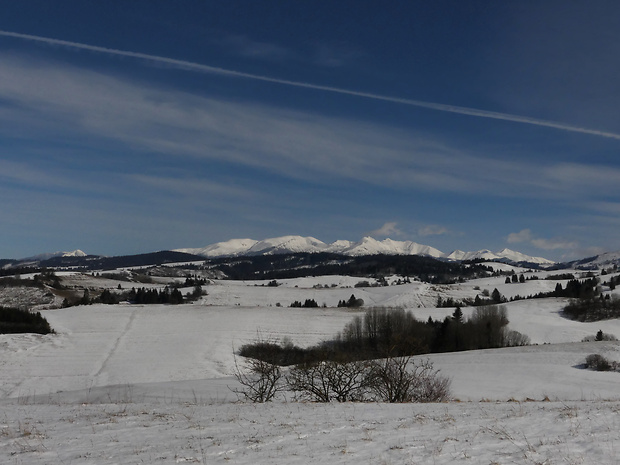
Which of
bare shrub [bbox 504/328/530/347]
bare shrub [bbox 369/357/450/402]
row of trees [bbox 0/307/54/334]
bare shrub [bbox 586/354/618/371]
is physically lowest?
bare shrub [bbox 504/328/530/347]

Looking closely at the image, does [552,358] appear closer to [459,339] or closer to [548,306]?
[459,339]

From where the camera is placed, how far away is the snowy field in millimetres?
10273

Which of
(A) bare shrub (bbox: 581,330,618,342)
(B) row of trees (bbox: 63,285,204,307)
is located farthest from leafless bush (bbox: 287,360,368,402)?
(B) row of trees (bbox: 63,285,204,307)

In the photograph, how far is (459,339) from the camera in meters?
94.2

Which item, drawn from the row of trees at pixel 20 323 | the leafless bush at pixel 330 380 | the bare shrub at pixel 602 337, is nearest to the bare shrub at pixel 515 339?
the bare shrub at pixel 602 337

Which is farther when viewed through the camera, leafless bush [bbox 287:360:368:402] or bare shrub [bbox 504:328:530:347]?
bare shrub [bbox 504:328:530:347]

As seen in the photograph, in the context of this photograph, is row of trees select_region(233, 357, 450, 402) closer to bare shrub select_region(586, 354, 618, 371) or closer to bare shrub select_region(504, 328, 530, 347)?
Answer: bare shrub select_region(586, 354, 618, 371)

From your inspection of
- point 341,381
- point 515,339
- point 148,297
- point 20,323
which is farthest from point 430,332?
point 148,297

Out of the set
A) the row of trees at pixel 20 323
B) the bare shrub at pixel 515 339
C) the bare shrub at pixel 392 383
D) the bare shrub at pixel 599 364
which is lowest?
the bare shrub at pixel 515 339

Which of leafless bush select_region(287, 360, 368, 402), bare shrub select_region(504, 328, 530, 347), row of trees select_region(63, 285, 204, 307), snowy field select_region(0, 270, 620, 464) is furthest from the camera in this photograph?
row of trees select_region(63, 285, 204, 307)

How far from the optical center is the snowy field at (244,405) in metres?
10.3

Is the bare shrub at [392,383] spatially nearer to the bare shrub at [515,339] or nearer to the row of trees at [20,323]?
the bare shrub at [515,339]

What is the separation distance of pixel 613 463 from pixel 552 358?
187 ft

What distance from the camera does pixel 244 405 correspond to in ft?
66.5
